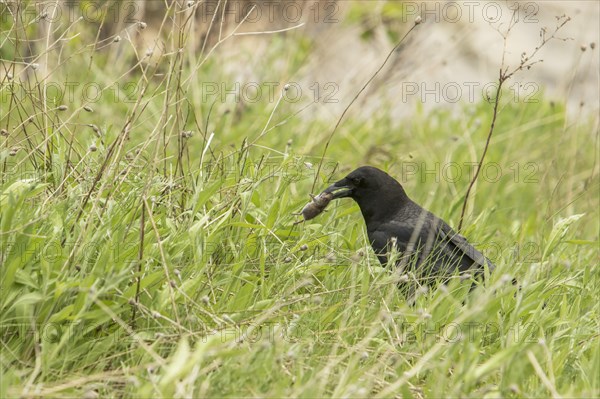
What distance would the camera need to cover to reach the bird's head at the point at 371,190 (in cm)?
457

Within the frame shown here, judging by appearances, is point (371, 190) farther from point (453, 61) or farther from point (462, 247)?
point (453, 61)

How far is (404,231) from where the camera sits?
14.7ft

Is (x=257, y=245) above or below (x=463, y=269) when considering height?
above

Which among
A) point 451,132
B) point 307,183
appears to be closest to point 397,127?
point 451,132

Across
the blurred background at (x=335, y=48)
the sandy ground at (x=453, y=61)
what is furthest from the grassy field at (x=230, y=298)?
the sandy ground at (x=453, y=61)

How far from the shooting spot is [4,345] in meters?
3.01

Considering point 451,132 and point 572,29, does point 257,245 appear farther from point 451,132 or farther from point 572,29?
point 572,29

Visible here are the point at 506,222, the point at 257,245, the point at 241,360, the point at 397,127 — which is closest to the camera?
the point at 241,360

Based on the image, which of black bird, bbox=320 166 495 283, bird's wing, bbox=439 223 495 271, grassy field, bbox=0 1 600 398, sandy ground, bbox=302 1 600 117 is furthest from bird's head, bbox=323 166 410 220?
sandy ground, bbox=302 1 600 117

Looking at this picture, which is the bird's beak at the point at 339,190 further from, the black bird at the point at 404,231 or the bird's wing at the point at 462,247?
the bird's wing at the point at 462,247

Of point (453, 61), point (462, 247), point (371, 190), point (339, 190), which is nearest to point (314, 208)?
point (339, 190)

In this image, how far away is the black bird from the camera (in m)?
4.18

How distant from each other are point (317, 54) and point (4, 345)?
544 centimetres

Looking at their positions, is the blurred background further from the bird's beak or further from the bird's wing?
the bird's wing
